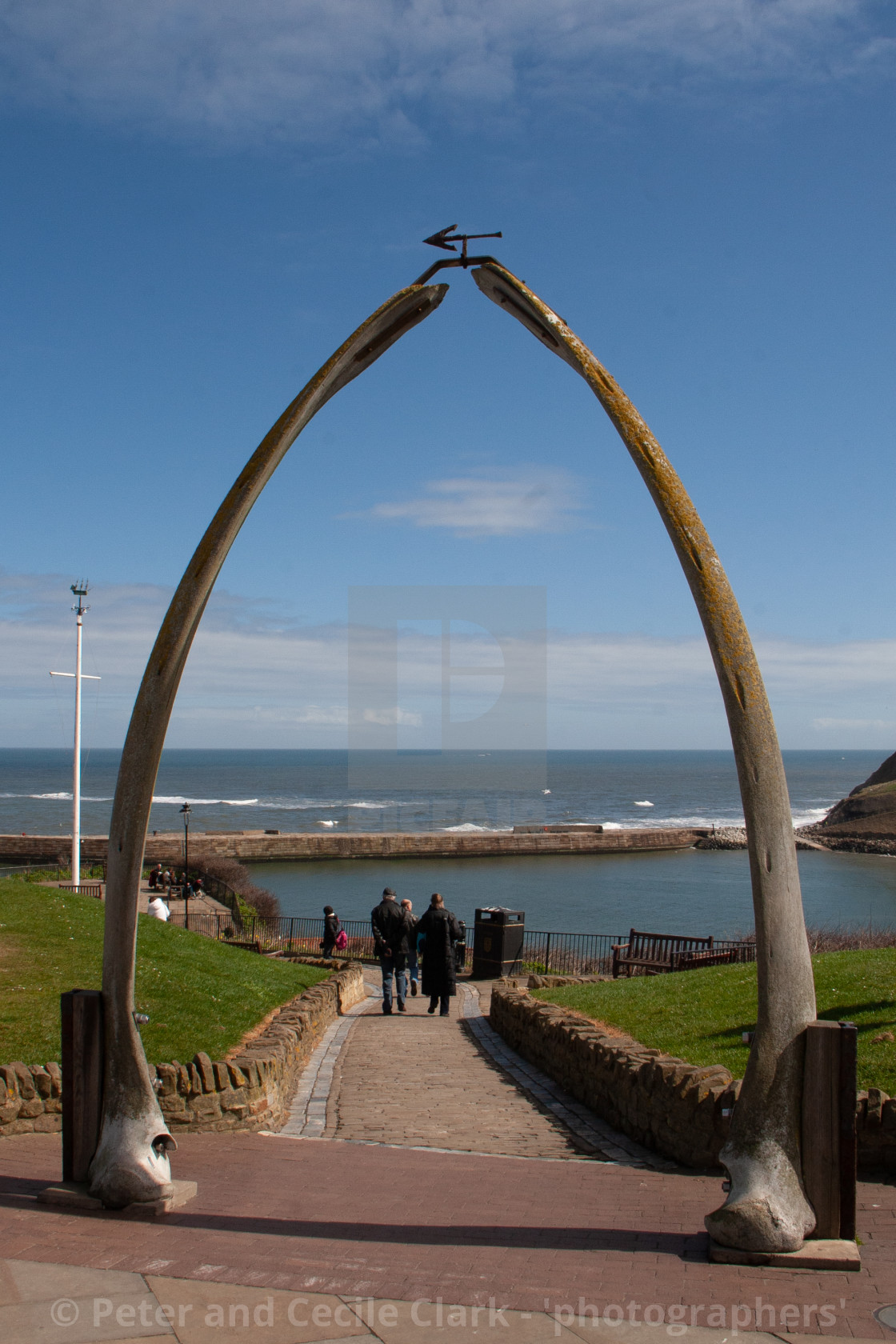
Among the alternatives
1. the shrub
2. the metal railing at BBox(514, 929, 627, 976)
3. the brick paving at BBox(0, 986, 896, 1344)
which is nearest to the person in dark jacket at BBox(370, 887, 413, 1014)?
the brick paving at BBox(0, 986, 896, 1344)

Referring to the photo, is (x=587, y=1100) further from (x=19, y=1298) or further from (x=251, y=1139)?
(x=19, y=1298)

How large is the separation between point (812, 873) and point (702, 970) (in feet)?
134

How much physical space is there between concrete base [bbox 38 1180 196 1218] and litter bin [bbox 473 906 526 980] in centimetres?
1401

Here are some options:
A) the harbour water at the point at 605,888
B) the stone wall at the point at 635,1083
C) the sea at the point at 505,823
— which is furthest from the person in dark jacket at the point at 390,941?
the sea at the point at 505,823

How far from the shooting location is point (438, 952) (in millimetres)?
13141

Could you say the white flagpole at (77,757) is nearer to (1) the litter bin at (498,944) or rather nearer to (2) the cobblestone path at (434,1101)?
(1) the litter bin at (498,944)

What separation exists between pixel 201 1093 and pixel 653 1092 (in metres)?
3.20

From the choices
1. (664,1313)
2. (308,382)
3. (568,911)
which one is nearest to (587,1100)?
(664,1313)

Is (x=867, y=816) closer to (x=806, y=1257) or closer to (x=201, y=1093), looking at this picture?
(x=201, y=1093)

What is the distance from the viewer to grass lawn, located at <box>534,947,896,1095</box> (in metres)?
7.47

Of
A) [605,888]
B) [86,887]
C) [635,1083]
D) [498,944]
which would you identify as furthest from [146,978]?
[605,888]

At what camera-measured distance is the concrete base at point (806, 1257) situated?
163 inches

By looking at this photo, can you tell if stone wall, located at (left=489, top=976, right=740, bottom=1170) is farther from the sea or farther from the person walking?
the sea

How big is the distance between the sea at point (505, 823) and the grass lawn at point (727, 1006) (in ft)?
67.8
